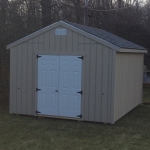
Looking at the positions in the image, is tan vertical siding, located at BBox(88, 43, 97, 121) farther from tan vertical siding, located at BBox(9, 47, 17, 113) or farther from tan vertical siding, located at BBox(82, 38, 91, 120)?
tan vertical siding, located at BBox(9, 47, 17, 113)

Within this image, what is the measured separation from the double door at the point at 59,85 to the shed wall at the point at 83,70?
0.56ft

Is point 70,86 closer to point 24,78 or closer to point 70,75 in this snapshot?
point 70,75

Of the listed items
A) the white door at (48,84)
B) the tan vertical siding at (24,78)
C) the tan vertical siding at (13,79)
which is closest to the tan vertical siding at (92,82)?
the white door at (48,84)

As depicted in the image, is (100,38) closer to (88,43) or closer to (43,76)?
(88,43)

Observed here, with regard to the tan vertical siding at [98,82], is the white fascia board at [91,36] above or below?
above

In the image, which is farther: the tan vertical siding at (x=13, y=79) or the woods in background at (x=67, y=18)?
the woods in background at (x=67, y=18)

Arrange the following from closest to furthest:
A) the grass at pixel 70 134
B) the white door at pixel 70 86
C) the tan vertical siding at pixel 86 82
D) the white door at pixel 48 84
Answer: the grass at pixel 70 134 → the tan vertical siding at pixel 86 82 → the white door at pixel 70 86 → the white door at pixel 48 84

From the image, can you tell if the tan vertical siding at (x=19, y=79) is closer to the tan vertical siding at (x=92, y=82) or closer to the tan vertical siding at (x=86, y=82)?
Result: the tan vertical siding at (x=86, y=82)

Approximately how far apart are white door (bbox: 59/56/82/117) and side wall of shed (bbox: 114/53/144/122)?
111 centimetres

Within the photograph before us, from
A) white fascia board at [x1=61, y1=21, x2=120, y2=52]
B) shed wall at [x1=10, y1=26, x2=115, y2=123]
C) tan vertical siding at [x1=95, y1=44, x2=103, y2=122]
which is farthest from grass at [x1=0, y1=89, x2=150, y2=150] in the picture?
white fascia board at [x1=61, y1=21, x2=120, y2=52]

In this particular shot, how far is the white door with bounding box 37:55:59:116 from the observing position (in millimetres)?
9820

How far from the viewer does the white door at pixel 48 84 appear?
387 inches

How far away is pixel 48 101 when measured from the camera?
9961 mm

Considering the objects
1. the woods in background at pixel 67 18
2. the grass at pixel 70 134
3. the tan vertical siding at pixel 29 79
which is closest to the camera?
the grass at pixel 70 134
